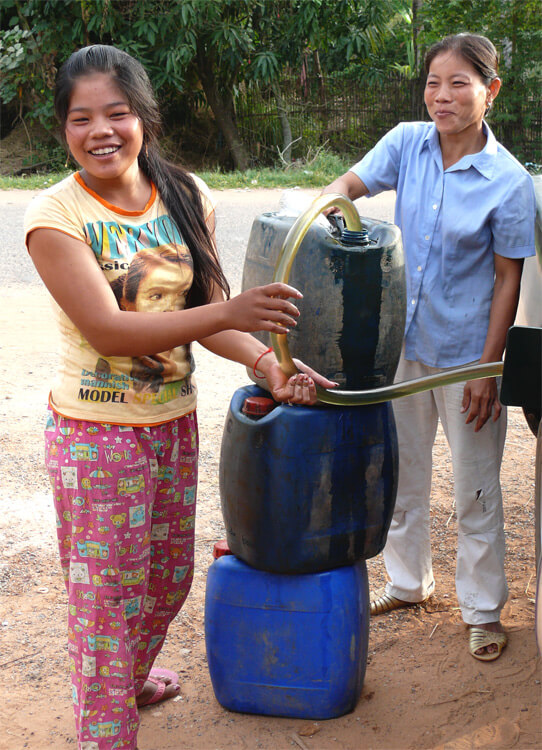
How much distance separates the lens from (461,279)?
2.39 metres

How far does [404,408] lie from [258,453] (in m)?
0.72

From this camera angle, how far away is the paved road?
7348 millimetres

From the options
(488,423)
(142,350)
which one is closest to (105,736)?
(142,350)

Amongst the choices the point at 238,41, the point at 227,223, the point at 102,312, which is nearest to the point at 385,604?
the point at 102,312

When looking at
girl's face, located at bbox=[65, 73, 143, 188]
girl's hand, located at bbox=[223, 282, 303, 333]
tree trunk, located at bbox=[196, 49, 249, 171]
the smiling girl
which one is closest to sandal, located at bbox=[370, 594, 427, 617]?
the smiling girl

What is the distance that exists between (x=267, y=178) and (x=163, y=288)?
10.2 metres

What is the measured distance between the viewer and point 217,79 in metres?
13.2

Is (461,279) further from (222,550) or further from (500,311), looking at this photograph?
(222,550)

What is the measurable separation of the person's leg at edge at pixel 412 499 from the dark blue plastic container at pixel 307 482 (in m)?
0.46

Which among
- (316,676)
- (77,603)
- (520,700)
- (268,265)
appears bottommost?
(520,700)

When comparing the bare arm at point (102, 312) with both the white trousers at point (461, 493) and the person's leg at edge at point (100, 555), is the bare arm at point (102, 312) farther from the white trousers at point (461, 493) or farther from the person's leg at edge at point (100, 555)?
the white trousers at point (461, 493)

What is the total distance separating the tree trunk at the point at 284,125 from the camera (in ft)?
44.1

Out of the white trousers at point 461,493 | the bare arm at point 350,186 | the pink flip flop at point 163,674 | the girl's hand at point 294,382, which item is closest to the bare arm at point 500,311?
the white trousers at point 461,493

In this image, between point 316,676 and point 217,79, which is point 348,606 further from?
point 217,79
